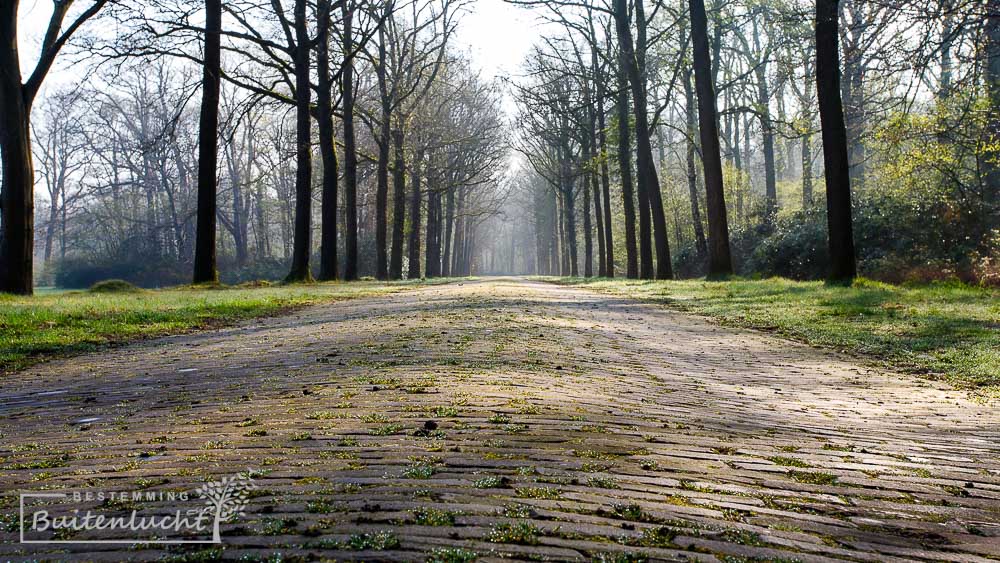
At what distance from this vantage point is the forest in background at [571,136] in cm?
1684

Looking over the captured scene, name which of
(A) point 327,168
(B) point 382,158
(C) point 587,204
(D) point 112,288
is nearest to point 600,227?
(C) point 587,204

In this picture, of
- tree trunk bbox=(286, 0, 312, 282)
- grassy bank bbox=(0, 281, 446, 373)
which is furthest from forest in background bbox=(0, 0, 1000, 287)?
grassy bank bbox=(0, 281, 446, 373)

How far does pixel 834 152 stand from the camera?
49.1ft

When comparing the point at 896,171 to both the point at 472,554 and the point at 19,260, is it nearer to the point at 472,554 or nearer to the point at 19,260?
the point at 472,554

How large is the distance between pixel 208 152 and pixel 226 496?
19.4 meters

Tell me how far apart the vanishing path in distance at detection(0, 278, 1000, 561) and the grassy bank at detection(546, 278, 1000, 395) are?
0.74 metres

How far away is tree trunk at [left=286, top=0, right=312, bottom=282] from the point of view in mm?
22453

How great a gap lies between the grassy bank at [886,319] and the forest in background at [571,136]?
13.6ft

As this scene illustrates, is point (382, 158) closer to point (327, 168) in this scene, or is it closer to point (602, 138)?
point (327, 168)

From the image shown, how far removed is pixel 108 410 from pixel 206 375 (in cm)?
127

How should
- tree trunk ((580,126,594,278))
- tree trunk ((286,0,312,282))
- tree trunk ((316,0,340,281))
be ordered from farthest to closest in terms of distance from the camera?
tree trunk ((580,126,594,278)), tree trunk ((316,0,340,281)), tree trunk ((286,0,312,282))

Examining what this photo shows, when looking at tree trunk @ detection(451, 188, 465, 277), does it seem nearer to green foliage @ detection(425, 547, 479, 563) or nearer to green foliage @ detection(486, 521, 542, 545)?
green foliage @ detection(486, 521, 542, 545)

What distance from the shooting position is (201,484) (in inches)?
114

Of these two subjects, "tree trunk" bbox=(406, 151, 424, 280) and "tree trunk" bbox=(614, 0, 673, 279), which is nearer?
"tree trunk" bbox=(614, 0, 673, 279)
